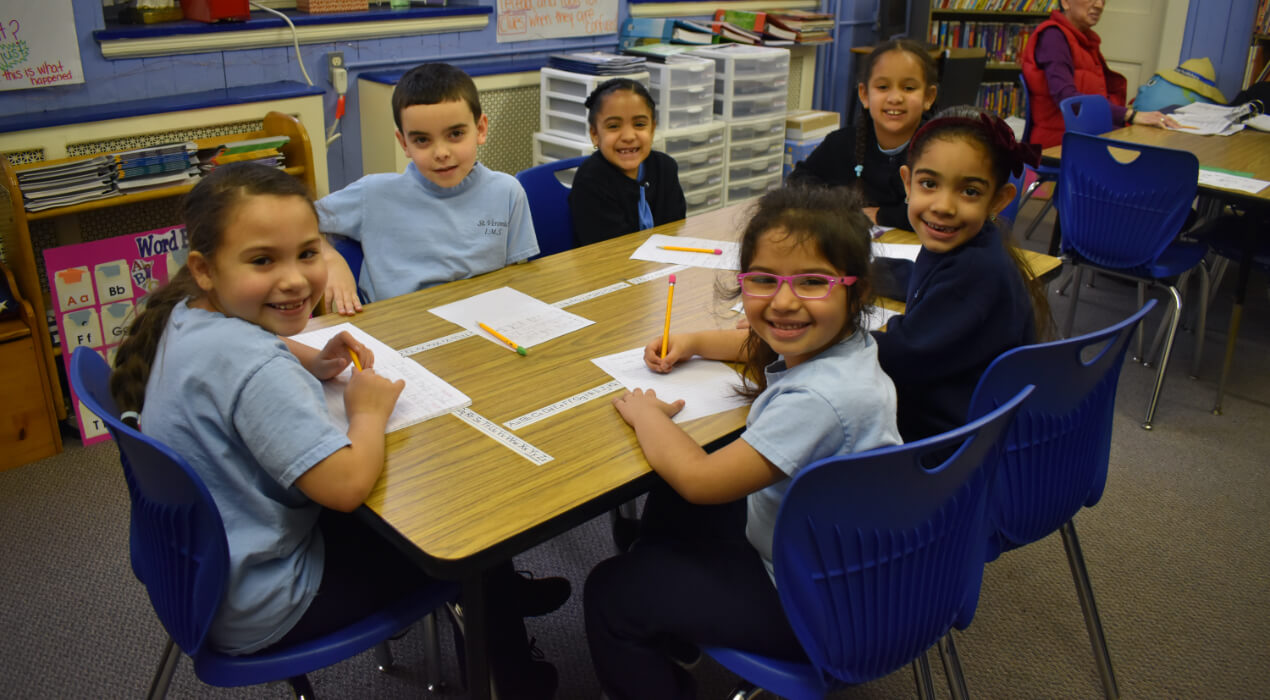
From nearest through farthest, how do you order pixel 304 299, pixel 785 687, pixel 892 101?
pixel 785 687
pixel 304 299
pixel 892 101

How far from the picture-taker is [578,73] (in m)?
3.67

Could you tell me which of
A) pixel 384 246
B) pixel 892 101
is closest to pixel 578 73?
pixel 892 101

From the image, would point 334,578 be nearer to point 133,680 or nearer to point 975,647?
point 133,680

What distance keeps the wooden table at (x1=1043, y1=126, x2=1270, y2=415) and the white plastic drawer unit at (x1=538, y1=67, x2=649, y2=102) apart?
158 cm

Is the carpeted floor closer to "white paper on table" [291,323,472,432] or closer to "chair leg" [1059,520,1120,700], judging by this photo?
"chair leg" [1059,520,1120,700]

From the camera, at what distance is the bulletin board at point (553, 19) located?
12.5 feet

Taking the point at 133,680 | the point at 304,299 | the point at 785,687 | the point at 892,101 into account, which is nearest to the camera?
the point at 785,687

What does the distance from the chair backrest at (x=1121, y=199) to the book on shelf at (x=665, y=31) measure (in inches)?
75.7

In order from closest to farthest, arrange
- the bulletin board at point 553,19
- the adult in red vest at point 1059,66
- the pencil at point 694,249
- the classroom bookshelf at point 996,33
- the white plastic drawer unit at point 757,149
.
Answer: the pencil at point 694,249 < the bulletin board at point 553,19 < the adult in red vest at point 1059,66 < the white plastic drawer unit at point 757,149 < the classroom bookshelf at point 996,33

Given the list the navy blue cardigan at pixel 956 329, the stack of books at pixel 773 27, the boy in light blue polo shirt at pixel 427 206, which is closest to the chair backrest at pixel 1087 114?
the stack of books at pixel 773 27

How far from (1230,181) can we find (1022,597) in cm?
150

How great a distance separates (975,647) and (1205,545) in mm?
776

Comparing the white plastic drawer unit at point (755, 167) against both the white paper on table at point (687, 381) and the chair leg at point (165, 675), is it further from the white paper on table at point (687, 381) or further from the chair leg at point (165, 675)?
the chair leg at point (165, 675)

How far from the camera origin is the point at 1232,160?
3104 millimetres
